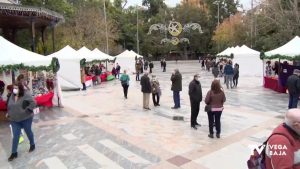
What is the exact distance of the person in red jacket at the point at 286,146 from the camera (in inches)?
127

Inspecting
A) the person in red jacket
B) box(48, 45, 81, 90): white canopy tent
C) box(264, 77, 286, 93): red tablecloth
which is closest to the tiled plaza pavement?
box(264, 77, 286, 93): red tablecloth

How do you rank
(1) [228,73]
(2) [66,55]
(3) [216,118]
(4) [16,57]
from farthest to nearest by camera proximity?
1. (2) [66,55]
2. (1) [228,73]
3. (4) [16,57]
4. (3) [216,118]

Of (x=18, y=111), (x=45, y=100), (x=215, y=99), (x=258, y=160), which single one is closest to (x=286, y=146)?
(x=258, y=160)

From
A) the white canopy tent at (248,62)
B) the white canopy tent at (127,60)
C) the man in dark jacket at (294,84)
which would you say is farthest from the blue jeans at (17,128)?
the white canopy tent at (127,60)

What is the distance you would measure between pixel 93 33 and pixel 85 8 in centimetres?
580

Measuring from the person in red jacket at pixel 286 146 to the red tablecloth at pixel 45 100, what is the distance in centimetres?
1257

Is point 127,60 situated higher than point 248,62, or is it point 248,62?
point 127,60

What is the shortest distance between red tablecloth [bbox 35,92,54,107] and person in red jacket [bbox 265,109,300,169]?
495 inches

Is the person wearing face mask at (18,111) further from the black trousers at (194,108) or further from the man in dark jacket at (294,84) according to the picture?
the man in dark jacket at (294,84)

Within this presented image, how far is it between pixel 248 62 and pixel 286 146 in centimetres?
2823

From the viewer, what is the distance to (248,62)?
30406 mm

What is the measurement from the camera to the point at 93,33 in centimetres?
→ 4725

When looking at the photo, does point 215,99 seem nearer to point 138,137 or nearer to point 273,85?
point 138,137

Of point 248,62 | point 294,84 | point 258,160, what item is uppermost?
point 248,62
